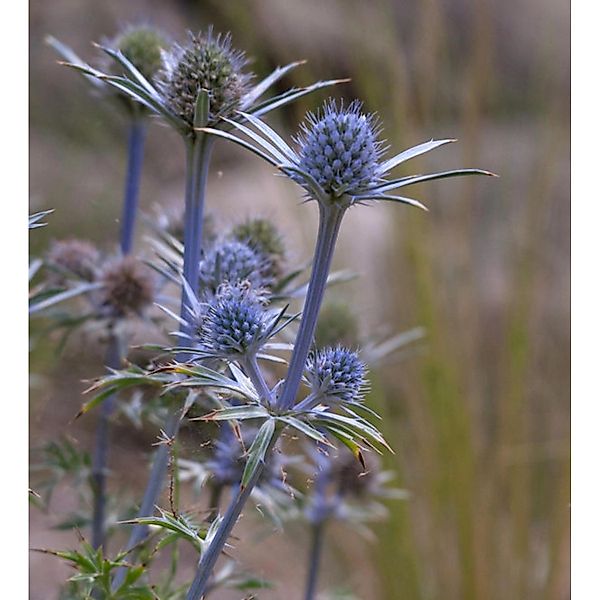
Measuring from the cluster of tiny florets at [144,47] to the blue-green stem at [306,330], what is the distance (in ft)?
1.32

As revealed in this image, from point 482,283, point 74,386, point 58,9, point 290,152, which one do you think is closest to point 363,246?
point 482,283

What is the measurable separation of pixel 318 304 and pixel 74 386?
2422 mm

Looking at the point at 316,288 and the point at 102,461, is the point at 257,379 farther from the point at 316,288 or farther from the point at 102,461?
the point at 102,461

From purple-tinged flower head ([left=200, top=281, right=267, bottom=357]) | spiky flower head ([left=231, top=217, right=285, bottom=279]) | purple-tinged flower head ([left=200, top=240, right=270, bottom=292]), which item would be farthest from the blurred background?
purple-tinged flower head ([left=200, top=281, right=267, bottom=357])

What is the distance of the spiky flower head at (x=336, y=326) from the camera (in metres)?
1.10

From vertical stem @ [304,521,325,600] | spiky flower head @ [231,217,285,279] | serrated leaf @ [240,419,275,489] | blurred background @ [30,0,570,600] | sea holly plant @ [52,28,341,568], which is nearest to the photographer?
serrated leaf @ [240,419,275,489]

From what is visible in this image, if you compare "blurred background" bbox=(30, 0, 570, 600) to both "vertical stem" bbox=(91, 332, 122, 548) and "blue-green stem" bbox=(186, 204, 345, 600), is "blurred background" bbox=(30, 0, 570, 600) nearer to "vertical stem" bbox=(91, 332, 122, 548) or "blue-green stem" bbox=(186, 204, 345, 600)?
"vertical stem" bbox=(91, 332, 122, 548)

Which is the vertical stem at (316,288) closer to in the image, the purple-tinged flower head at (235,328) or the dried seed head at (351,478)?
the purple-tinged flower head at (235,328)

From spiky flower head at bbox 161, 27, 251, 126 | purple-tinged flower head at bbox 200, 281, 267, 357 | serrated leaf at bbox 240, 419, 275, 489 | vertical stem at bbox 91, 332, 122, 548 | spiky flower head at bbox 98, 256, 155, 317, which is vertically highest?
spiky flower head at bbox 161, 27, 251, 126

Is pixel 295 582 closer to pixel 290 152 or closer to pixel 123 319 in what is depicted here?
pixel 123 319

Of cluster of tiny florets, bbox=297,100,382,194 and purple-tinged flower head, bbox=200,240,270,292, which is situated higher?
cluster of tiny florets, bbox=297,100,382,194

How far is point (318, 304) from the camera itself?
1.64 ft

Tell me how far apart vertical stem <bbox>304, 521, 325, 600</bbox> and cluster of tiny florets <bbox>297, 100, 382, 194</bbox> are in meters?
0.63

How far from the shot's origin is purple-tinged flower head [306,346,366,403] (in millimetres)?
527
